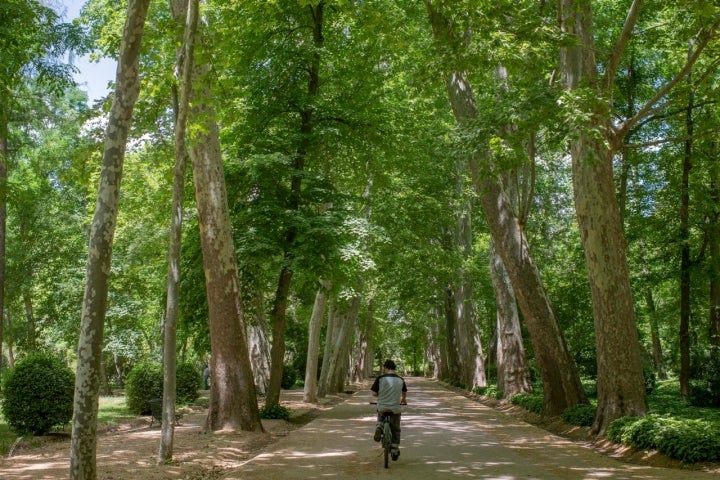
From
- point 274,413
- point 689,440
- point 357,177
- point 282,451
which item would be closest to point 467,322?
point 357,177

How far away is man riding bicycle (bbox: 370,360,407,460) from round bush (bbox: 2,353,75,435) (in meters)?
8.18

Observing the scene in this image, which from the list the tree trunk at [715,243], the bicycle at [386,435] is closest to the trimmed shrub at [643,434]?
the bicycle at [386,435]

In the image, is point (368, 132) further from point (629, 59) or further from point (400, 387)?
point (400, 387)

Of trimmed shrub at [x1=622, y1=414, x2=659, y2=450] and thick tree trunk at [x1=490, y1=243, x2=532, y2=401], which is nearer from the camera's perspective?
trimmed shrub at [x1=622, y1=414, x2=659, y2=450]

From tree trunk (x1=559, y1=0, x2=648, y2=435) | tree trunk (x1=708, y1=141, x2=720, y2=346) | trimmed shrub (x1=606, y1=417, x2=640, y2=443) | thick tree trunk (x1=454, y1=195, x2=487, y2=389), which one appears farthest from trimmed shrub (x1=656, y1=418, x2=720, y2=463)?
thick tree trunk (x1=454, y1=195, x2=487, y2=389)

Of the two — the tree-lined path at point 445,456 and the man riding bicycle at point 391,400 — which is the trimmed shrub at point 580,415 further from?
the man riding bicycle at point 391,400

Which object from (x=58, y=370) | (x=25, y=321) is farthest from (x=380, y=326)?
(x=58, y=370)

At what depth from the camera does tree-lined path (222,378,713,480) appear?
8914 mm

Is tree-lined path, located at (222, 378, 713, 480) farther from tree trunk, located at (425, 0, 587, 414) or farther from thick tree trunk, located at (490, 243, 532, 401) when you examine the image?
thick tree trunk, located at (490, 243, 532, 401)

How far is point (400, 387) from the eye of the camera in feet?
34.2

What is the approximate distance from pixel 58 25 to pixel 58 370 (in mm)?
8120

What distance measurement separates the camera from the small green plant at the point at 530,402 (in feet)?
57.1

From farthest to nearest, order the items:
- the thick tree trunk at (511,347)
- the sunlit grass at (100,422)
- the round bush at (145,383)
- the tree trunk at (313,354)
Answer: the tree trunk at (313,354) → the thick tree trunk at (511,347) → the round bush at (145,383) → the sunlit grass at (100,422)

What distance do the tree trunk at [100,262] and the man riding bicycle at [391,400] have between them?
4.70m
